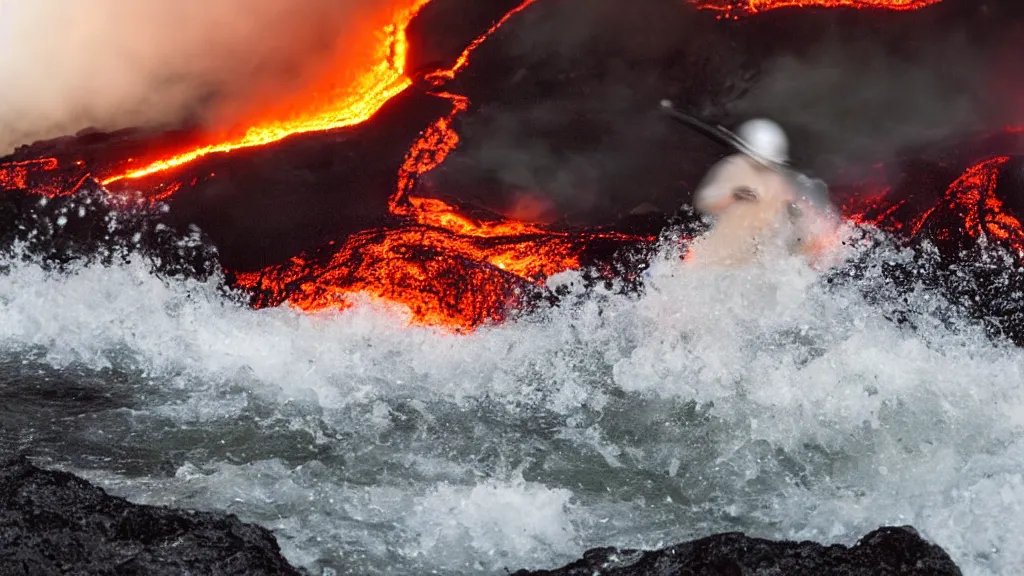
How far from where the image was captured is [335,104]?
5.16 metres

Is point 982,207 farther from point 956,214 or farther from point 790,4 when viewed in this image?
point 790,4

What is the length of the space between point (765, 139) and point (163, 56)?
365 centimetres

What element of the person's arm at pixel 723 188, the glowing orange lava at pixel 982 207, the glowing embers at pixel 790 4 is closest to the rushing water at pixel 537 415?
the person's arm at pixel 723 188

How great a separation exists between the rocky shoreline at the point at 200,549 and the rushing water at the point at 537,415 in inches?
7.7

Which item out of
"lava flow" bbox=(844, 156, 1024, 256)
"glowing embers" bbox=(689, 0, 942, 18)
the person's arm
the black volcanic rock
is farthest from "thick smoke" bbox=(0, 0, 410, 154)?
"lava flow" bbox=(844, 156, 1024, 256)

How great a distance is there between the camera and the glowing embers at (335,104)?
5047 millimetres

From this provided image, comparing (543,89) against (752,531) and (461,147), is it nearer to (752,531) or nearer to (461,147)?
(461,147)

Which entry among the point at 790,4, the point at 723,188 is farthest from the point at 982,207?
the point at 790,4

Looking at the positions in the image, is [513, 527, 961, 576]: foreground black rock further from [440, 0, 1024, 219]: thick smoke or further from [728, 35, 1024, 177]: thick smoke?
[728, 35, 1024, 177]: thick smoke

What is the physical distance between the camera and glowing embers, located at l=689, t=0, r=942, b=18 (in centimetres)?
518

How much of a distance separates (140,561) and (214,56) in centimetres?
324

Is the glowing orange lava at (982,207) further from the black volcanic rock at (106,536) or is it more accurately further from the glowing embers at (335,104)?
the black volcanic rock at (106,536)

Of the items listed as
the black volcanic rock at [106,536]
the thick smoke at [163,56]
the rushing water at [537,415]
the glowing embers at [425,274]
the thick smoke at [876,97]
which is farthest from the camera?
the thick smoke at [163,56]

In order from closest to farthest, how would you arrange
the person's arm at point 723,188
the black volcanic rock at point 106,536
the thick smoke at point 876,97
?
the black volcanic rock at point 106,536 → the person's arm at point 723,188 → the thick smoke at point 876,97
